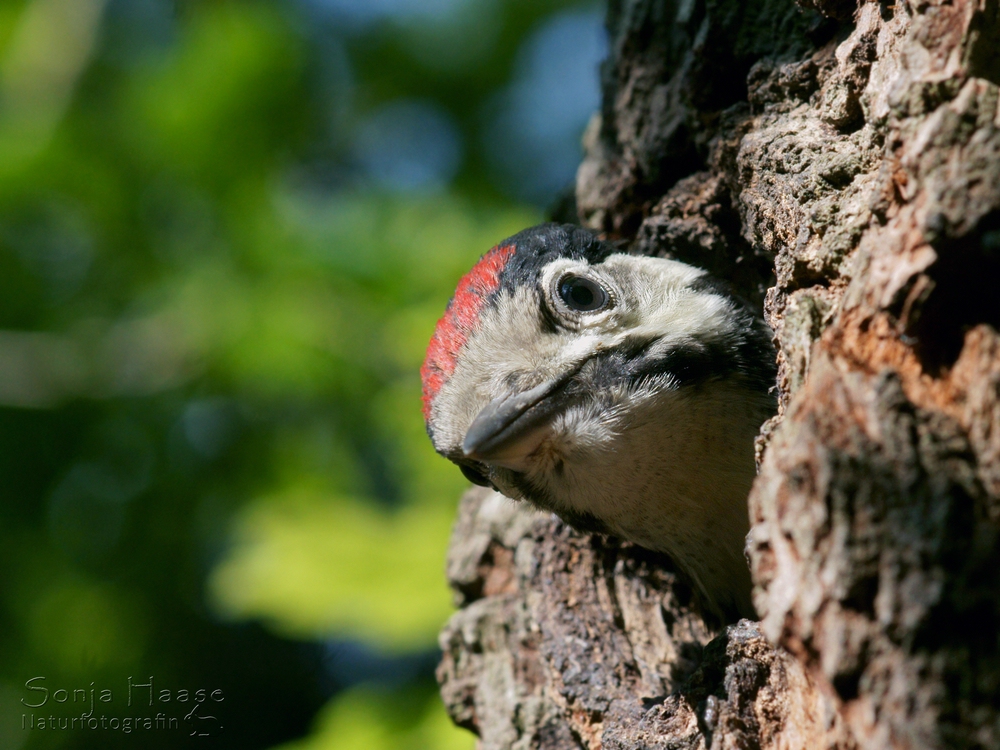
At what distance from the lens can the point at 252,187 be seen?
5.34 meters

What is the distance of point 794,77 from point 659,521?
4.56 feet

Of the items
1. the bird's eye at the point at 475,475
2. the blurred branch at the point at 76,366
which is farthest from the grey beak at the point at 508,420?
the blurred branch at the point at 76,366

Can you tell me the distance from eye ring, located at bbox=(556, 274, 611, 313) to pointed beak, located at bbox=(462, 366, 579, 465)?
304 mm

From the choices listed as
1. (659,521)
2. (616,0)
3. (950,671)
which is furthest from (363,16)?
(950,671)

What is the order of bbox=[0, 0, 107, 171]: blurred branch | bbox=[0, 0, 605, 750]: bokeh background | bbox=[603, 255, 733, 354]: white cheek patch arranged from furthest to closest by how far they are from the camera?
1. bbox=[0, 0, 107, 171]: blurred branch
2. bbox=[0, 0, 605, 750]: bokeh background
3. bbox=[603, 255, 733, 354]: white cheek patch

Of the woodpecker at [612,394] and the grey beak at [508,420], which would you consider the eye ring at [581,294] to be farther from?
the grey beak at [508,420]

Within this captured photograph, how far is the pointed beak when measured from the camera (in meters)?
2.32

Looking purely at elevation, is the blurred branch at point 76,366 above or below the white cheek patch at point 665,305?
above

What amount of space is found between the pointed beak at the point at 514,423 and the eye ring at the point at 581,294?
304mm

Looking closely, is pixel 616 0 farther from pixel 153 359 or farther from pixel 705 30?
pixel 153 359

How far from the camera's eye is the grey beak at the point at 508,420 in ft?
7.62

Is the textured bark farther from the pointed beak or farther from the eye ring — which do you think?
the pointed beak

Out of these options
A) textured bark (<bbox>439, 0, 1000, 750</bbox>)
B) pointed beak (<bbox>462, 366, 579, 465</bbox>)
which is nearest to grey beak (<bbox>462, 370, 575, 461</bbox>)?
pointed beak (<bbox>462, 366, 579, 465</bbox>)

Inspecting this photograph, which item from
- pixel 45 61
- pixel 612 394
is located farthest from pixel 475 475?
pixel 45 61
